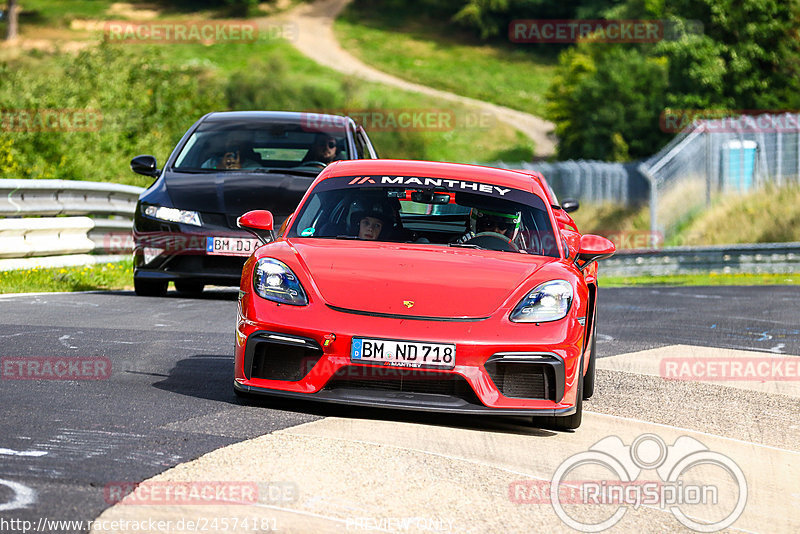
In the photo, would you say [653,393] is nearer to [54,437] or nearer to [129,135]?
[54,437]

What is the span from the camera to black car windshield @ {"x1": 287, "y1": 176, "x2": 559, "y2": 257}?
24.3 ft

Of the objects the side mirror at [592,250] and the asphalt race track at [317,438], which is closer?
the asphalt race track at [317,438]

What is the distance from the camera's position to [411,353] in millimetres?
6207

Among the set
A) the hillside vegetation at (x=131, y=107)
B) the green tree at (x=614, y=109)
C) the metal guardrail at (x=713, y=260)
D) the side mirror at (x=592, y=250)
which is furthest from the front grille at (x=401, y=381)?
the green tree at (x=614, y=109)

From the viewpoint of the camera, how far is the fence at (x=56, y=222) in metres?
13.6

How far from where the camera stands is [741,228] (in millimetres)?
27141

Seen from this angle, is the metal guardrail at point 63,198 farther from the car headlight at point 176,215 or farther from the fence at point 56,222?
the car headlight at point 176,215

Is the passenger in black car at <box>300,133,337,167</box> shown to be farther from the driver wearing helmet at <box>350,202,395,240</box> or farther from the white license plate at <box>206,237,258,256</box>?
the driver wearing helmet at <box>350,202,395,240</box>

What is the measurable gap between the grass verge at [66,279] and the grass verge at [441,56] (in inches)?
2732

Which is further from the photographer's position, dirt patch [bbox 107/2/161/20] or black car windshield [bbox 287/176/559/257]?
dirt patch [bbox 107/2/161/20]
